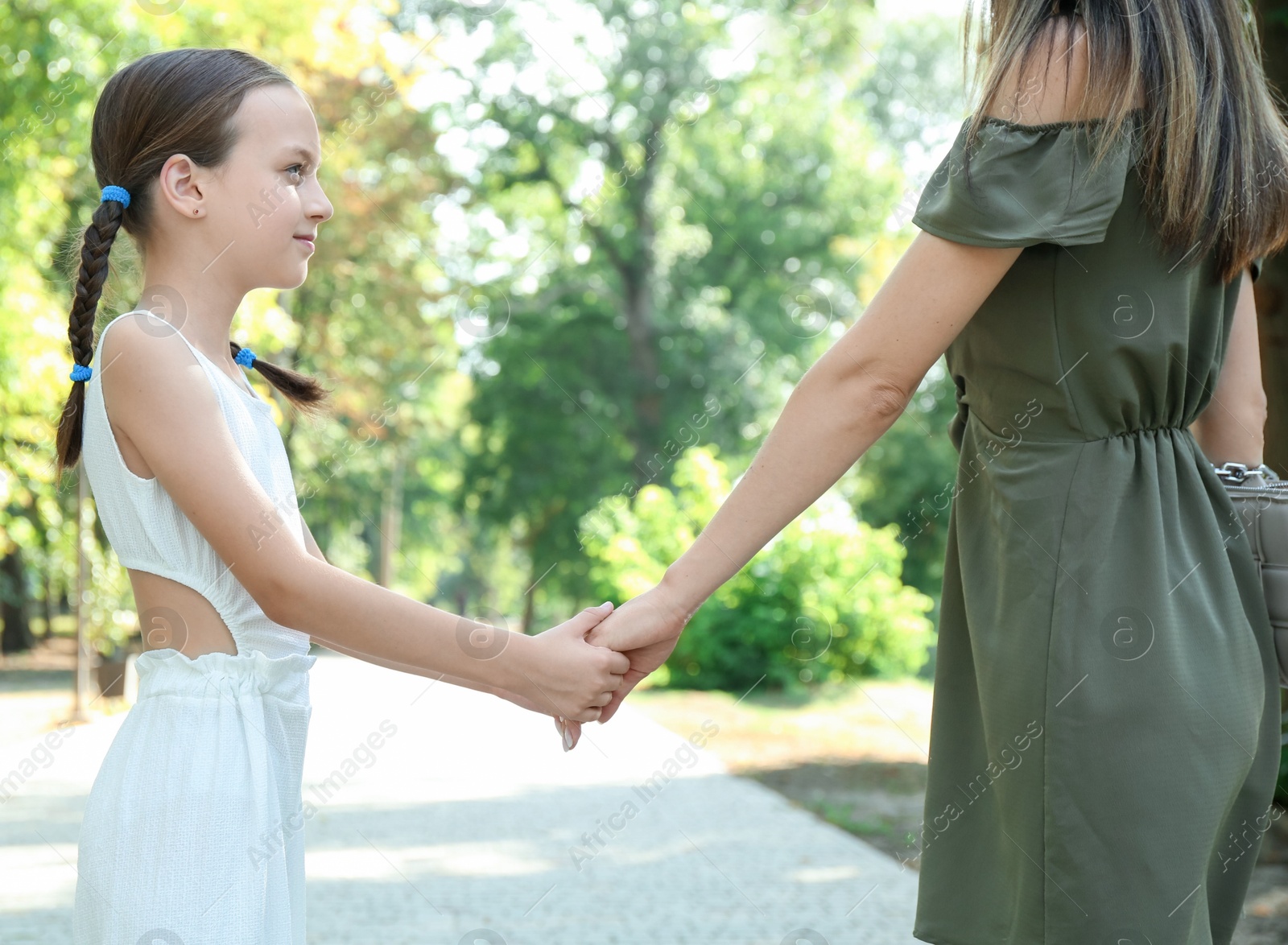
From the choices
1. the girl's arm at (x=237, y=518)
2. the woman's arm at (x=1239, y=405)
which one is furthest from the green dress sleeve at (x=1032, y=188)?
the girl's arm at (x=237, y=518)

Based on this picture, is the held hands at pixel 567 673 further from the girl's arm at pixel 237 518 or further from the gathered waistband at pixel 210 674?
the gathered waistband at pixel 210 674

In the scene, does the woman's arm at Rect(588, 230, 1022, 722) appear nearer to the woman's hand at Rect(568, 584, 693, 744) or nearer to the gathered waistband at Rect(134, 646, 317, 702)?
the woman's hand at Rect(568, 584, 693, 744)

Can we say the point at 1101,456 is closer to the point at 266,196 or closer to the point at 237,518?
the point at 237,518

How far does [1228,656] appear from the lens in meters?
1.50

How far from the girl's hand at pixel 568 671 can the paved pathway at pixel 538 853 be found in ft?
7.05

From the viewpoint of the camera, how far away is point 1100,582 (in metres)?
1.48

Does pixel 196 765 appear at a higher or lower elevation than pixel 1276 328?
lower

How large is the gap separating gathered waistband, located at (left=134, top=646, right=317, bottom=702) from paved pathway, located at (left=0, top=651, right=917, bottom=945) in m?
2.48

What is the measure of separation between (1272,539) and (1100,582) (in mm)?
322

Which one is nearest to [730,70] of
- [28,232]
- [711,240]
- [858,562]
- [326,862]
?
[711,240]

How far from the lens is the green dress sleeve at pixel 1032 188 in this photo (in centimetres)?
146

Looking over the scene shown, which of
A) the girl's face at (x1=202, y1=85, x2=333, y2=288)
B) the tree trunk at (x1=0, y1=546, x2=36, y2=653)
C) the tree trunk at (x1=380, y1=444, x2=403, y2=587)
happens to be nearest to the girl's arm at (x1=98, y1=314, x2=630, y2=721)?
the girl's face at (x1=202, y1=85, x2=333, y2=288)

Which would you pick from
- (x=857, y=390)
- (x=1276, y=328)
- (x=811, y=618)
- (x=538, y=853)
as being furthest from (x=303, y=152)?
(x=811, y=618)

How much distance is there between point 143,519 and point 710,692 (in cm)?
1064
